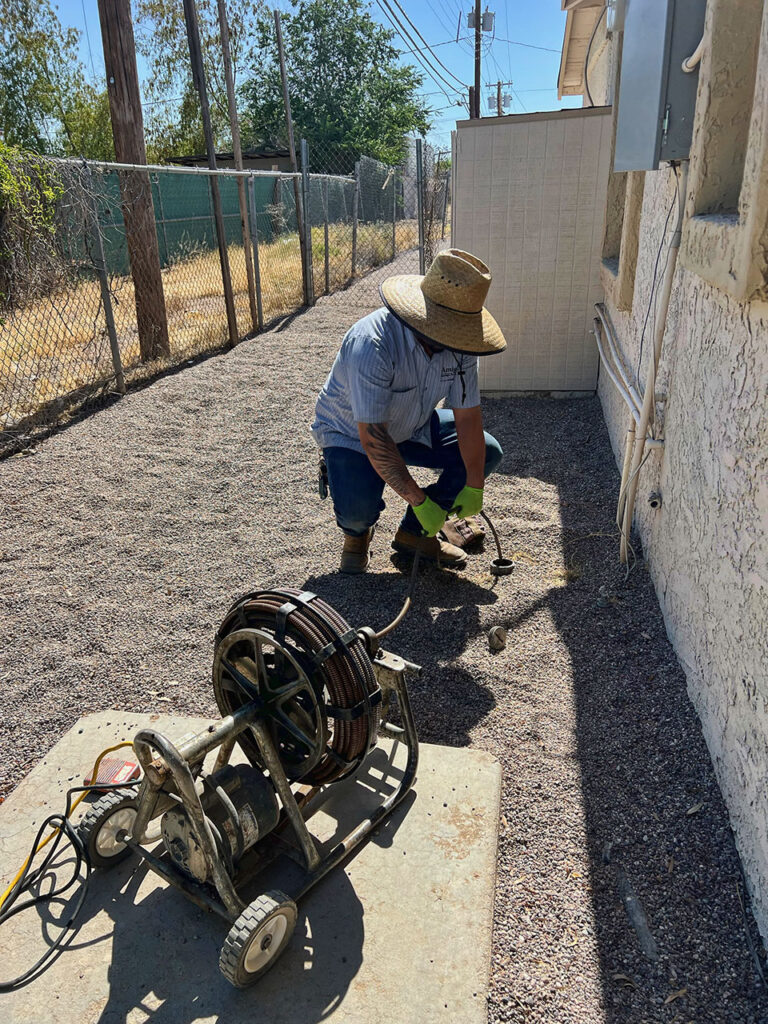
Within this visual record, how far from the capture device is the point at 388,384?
3.30 meters

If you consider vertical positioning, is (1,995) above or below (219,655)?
below

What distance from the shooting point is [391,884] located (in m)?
2.08

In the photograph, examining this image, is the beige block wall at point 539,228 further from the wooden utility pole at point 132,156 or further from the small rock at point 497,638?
the small rock at point 497,638

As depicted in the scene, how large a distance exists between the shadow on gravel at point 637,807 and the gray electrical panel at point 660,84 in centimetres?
187

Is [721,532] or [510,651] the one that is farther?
[510,651]

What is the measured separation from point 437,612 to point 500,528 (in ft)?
3.12

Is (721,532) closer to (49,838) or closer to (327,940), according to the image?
(327,940)

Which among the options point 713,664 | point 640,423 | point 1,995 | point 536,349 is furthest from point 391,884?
point 536,349

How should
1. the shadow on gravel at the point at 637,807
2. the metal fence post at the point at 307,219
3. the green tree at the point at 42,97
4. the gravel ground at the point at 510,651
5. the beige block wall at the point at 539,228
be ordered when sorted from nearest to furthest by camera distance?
the shadow on gravel at the point at 637,807 → the gravel ground at the point at 510,651 → the beige block wall at the point at 539,228 → the metal fence post at the point at 307,219 → the green tree at the point at 42,97

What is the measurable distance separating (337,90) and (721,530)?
3499 centimetres

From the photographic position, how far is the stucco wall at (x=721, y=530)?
2018 mm

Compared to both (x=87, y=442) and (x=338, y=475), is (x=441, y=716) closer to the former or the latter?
(x=338, y=475)

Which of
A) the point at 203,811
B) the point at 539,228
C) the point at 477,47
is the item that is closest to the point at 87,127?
the point at 477,47

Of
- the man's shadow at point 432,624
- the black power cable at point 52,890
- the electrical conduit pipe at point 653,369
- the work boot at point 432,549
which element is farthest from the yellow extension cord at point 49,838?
the electrical conduit pipe at point 653,369
